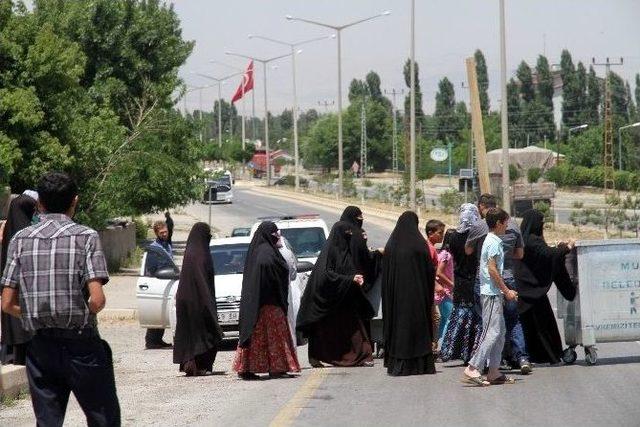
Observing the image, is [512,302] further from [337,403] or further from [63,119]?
[63,119]

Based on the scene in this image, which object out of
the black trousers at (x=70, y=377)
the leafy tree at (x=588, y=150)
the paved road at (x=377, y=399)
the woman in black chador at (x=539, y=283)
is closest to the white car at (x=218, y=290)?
the paved road at (x=377, y=399)

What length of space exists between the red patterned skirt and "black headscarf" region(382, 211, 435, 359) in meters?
1.02

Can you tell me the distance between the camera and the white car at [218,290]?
16.5 metres

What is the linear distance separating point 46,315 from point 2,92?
2330cm

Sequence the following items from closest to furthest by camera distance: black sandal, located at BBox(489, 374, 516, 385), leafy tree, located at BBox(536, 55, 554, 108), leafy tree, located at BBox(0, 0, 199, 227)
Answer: black sandal, located at BBox(489, 374, 516, 385), leafy tree, located at BBox(0, 0, 199, 227), leafy tree, located at BBox(536, 55, 554, 108)

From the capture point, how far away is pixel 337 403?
35.7ft

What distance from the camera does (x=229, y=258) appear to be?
18.0 m

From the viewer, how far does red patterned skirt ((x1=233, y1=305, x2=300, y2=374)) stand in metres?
12.9

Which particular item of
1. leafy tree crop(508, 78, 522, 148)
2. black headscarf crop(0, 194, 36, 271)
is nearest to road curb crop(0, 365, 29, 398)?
black headscarf crop(0, 194, 36, 271)

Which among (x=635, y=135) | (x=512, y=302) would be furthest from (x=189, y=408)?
(x=635, y=135)

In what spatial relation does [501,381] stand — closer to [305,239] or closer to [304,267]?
[304,267]

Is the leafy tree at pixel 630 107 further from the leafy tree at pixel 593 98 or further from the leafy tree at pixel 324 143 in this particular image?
the leafy tree at pixel 324 143

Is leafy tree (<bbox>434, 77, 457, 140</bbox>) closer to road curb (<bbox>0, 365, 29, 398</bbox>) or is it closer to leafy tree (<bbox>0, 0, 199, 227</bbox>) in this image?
leafy tree (<bbox>0, 0, 199, 227</bbox>)

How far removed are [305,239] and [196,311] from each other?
7247 millimetres
